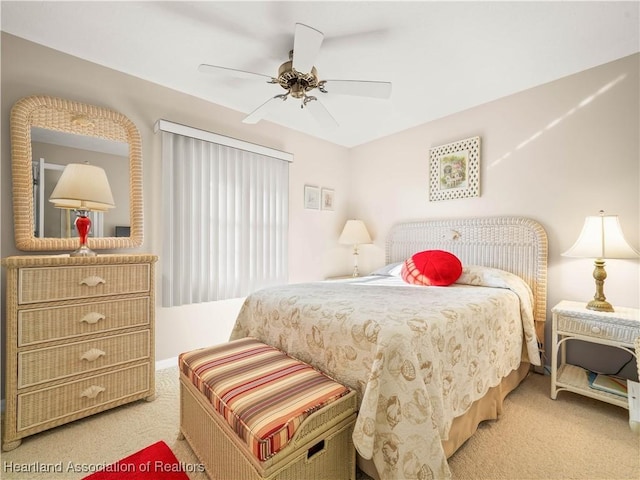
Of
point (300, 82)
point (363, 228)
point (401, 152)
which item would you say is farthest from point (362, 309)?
point (401, 152)

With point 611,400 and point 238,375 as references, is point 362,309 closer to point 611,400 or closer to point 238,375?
→ point 238,375

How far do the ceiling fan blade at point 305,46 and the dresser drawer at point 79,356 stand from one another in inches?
80.7

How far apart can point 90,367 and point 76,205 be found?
1.08 m

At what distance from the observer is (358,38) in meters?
1.96

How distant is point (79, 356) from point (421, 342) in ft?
6.69

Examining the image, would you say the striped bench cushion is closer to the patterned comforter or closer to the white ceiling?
the patterned comforter

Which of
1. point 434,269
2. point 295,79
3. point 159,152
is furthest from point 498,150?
point 159,152

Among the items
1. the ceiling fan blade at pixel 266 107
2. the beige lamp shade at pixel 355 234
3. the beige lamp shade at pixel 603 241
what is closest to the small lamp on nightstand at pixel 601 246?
the beige lamp shade at pixel 603 241

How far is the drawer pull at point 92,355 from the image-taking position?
1860mm

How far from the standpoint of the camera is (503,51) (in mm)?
2094

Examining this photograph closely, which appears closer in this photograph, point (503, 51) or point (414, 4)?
point (414, 4)

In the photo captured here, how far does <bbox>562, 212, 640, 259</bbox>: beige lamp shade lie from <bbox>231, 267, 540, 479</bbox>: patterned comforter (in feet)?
1.64

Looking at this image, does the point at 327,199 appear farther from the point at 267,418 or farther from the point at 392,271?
the point at 267,418

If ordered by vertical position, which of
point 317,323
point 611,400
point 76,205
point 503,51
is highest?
point 503,51
